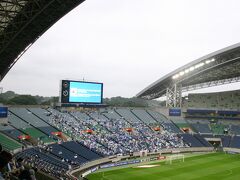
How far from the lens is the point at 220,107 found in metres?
94.8

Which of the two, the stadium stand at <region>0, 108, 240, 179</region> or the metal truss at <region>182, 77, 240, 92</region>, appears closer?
the stadium stand at <region>0, 108, 240, 179</region>

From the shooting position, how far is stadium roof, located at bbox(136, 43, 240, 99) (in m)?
70.3

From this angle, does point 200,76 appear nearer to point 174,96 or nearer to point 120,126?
point 174,96

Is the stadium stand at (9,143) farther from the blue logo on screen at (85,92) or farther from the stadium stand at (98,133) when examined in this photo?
the blue logo on screen at (85,92)

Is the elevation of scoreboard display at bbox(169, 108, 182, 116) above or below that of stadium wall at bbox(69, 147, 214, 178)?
above

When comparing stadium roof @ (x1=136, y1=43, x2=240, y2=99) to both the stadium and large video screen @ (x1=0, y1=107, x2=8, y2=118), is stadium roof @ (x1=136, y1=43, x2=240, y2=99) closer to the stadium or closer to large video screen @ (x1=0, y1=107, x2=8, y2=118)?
the stadium

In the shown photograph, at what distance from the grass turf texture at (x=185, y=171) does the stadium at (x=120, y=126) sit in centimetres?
16

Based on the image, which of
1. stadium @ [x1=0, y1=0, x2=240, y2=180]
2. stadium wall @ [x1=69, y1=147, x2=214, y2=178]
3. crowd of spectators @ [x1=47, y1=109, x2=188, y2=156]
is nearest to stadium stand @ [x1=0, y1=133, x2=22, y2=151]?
stadium @ [x1=0, y1=0, x2=240, y2=180]

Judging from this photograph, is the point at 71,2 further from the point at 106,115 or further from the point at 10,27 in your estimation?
the point at 106,115

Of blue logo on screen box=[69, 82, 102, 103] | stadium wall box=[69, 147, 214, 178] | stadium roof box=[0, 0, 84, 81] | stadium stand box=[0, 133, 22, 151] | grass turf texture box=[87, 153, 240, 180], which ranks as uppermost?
stadium roof box=[0, 0, 84, 81]

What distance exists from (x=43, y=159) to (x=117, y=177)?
10.9 m

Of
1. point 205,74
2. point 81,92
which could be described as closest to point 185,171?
point 81,92

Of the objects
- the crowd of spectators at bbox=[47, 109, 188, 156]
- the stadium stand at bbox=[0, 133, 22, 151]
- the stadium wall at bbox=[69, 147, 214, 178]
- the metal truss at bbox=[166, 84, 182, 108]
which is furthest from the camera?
the metal truss at bbox=[166, 84, 182, 108]

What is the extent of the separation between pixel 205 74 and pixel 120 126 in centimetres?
2613
